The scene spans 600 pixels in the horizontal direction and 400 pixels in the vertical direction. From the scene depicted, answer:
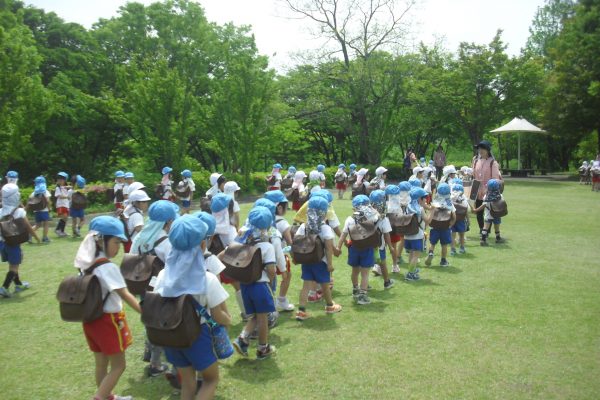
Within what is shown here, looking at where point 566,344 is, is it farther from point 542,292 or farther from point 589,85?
point 589,85

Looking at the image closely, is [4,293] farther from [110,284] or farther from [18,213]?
[110,284]

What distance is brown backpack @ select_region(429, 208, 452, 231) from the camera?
822 centimetres

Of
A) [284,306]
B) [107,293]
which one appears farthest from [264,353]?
[107,293]

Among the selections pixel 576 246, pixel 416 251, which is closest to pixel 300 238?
pixel 416 251

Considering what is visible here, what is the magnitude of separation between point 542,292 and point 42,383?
674 cm

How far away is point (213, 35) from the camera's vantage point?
28.5 metres

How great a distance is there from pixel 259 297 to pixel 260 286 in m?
0.11

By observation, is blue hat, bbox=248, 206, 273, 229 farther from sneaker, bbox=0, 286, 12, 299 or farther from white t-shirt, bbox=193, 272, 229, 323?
sneaker, bbox=0, 286, 12, 299

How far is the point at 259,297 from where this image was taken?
4742 millimetres

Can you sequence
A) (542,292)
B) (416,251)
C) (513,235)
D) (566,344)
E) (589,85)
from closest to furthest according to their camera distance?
1. (566,344)
2. (542,292)
3. (416,251)
4. (513,235)
5. (589,85)

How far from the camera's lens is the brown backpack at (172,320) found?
315 centimetres

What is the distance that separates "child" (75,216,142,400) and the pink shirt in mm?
9110

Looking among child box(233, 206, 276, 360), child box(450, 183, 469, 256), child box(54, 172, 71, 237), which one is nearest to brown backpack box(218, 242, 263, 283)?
child box(233, 206, 276, 360)

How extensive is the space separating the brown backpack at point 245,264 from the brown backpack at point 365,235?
1892mm
